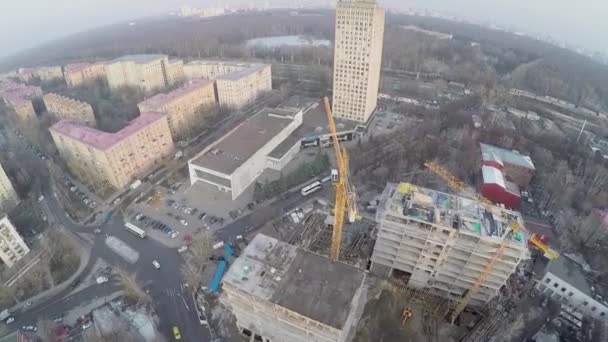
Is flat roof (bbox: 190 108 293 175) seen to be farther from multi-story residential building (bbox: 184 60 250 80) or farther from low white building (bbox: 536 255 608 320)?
low white building (bbox: 536 255 608 320)

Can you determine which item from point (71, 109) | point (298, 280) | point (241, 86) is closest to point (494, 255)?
point (298, 280)

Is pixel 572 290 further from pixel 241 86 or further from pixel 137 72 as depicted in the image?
pixel 137 72

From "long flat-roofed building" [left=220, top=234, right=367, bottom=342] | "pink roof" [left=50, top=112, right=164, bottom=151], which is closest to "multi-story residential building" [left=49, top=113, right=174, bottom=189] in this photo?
"pink roof" [left=50, top=112, right=164, bottom=151]

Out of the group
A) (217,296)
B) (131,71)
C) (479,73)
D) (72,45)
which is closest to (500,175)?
(217,296)

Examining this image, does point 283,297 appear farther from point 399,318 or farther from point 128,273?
point 128,273

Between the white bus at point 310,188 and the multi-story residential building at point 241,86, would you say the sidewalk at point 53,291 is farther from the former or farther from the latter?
the multi-story residential building at point 241,86
